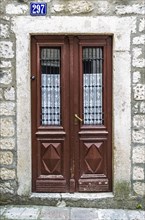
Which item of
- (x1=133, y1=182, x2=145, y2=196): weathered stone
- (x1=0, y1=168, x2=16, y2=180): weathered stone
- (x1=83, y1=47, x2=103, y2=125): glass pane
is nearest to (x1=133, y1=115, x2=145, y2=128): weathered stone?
(x1=83, y1=47, x2=103, y2=125): glass pane

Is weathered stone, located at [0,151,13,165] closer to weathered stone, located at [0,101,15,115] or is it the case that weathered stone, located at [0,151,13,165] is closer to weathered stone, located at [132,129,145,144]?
weathered stone, located at [0,101,15,115]

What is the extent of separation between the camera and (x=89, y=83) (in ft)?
21.4

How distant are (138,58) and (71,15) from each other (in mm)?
1083

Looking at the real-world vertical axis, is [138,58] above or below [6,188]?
above

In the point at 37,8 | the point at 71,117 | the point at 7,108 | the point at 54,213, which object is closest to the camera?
the point at 54,213

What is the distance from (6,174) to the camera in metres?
6.43

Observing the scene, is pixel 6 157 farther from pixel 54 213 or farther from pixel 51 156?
pixel 54 213

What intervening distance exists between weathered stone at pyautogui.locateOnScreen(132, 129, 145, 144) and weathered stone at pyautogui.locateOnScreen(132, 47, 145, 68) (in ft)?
2.96

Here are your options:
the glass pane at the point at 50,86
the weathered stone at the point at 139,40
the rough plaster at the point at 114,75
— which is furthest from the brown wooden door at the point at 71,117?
the weathered stone at the point at 139,40

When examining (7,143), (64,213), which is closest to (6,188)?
(7,143)

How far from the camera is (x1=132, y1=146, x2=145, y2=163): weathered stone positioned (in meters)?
6.39

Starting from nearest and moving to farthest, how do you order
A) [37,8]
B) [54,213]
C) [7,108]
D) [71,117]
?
[54,213] → [37,8] → [7,108] → [71,117]

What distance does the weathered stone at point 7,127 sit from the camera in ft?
21.0

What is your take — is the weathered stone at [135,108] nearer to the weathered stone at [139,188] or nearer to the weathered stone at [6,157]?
the weathered stone at [139,188]
